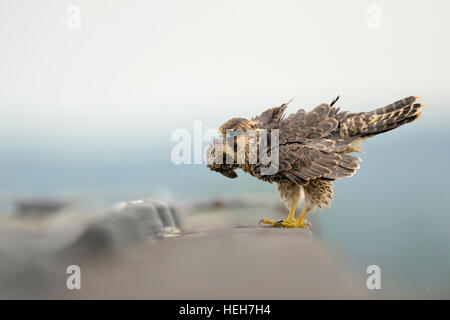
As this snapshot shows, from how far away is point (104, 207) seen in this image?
1.18 m

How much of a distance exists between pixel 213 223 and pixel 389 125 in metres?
0.71

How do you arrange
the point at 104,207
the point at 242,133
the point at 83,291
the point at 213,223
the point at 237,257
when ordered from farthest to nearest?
the point at 213,223
the point at 242,133
the point at 104,207
the point at 237,257
the point at 83,291

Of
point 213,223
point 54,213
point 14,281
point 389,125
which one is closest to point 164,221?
point 213,223

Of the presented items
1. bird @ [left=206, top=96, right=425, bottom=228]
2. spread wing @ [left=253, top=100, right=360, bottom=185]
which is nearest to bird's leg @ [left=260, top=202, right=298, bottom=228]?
bird @ [left=206, top=96, right=425, bottom=228]

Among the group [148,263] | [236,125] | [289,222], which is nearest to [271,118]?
[236,125]

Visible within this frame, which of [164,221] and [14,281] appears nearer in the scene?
[14,281]

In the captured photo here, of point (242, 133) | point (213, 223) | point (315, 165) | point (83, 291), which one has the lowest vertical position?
point (83, 291)

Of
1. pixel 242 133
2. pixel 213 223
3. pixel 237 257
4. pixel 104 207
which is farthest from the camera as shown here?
pixel 213 223

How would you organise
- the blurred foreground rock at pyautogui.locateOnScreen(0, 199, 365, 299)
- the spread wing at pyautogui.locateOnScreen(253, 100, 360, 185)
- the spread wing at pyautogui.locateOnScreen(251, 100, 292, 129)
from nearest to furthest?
the blurred foreground rock at pyautogui.locateOnScreen(0, 199, 365, 299)
the spread wing at pyautogui.locateOnScreen(253, 100, 360, 185)
the spread wing at pyautogui.locateOnScreen(251, 100, 292, 129)

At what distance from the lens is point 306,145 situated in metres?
1.28

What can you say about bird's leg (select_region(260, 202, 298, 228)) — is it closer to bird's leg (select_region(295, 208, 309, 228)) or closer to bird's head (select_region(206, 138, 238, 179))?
bird's leg (select_region(295, 208, 309, 228))

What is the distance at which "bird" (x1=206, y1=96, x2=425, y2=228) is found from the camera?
1.24 metres

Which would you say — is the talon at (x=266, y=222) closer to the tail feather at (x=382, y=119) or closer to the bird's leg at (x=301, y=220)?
the bird's leg at (x=301, y=220)

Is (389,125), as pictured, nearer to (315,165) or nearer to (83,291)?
(315,165)
